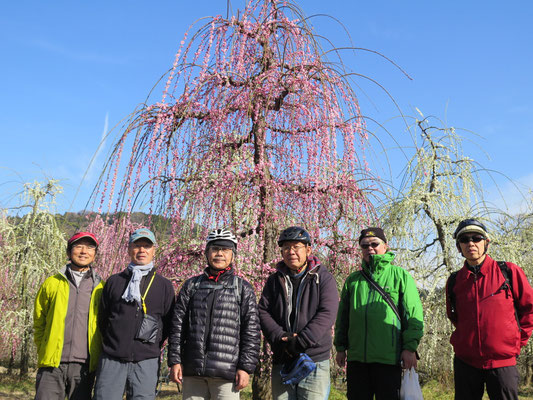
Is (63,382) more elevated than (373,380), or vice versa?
(373,380)

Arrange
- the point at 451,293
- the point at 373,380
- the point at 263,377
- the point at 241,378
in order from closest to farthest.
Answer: the point at 241,378
the point at 373,380
the point at 451,293
the point at 263,377

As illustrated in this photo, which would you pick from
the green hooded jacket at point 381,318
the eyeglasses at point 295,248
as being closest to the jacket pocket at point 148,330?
the eyeglasses at point 295,248

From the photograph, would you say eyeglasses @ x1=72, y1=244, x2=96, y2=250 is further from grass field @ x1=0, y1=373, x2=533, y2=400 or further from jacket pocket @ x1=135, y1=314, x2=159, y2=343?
grass field @ x1=0, y1=373, x2=533, y2=400

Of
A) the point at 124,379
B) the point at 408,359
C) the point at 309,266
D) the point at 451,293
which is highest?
the point at 309,266

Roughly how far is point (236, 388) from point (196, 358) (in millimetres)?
352

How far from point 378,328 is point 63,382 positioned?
2.30 metres

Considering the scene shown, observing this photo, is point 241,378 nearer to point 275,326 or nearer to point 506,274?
point 275,326

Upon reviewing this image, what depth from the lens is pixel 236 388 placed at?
10.5 feet

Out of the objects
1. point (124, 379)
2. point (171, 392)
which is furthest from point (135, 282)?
point (171, 392)

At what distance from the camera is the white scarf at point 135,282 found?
3.32 metres

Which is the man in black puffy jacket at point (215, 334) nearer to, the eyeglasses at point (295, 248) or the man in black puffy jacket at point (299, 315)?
the man in black puffy jacket at point (299, 315)

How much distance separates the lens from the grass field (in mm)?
8828

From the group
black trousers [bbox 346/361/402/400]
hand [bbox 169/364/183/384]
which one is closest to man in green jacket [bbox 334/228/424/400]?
black trousers [bbox 346/361/402/400]

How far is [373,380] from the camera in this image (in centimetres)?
336
